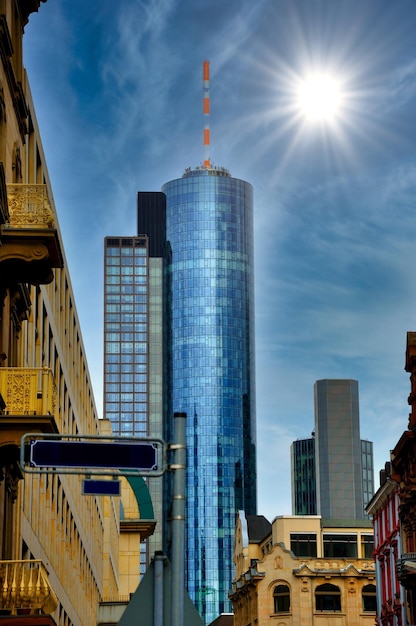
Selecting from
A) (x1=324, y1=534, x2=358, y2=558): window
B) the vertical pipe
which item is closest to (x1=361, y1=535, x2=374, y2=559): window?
(x1=324, y1=534, x2=358, y2=558): window

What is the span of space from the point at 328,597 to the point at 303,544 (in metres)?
8.41

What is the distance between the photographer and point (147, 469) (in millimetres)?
14289

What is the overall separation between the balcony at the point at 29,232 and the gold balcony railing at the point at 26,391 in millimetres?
2081

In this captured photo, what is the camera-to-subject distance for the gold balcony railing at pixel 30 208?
23.6 m

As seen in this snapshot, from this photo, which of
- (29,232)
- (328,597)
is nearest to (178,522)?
(29,232)

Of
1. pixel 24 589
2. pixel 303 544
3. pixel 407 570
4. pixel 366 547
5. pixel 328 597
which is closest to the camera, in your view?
pixel 24 589

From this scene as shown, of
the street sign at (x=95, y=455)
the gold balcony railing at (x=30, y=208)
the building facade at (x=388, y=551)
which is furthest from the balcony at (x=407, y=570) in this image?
the street sign at (x=95, y=455)

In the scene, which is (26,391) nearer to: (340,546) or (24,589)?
(24,589)

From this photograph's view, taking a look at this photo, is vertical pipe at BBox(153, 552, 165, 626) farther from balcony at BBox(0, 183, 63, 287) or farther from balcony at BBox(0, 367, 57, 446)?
balcony at BBox(0, 183, 63, 287)

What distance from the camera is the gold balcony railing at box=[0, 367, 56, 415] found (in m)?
23.2

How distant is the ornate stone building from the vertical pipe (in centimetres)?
192

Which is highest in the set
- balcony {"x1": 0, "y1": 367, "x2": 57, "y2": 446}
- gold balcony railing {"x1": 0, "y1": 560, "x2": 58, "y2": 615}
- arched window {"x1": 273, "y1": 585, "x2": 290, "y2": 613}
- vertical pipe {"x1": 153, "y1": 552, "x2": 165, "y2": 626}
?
arched window {"x1": 273, "y1": 585, "x2": 290, "y2": 613}

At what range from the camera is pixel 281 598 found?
114 m

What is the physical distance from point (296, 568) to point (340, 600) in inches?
190
